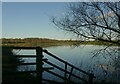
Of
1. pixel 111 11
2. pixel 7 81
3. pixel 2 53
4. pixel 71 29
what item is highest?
pixel 111 11

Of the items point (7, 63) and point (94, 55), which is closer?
point (7, 63)

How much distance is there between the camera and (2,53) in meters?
11.2

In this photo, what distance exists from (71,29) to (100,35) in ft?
6.07

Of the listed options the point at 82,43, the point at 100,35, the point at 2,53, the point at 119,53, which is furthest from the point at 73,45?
the point at 2,53

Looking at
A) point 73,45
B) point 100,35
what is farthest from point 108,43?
point 73,45

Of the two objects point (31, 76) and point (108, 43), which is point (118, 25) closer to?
point (108, 43)

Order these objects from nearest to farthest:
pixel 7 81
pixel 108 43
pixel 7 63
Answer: pixel 7 81 < pixel 7 63 < pixel 108 43

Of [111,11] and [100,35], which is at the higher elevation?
[111,11]

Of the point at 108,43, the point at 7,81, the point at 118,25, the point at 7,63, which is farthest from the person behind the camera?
the point at 108,43

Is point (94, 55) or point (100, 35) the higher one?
point (100, 35)

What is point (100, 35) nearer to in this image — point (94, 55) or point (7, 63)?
point (94, 55)

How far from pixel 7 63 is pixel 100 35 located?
313 inches

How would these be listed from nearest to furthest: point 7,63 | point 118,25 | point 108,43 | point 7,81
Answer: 1. point 7,81
2. point 7,63
3. point 118,25
4. point 108,43

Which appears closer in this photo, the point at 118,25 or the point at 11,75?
the point at 11,75
